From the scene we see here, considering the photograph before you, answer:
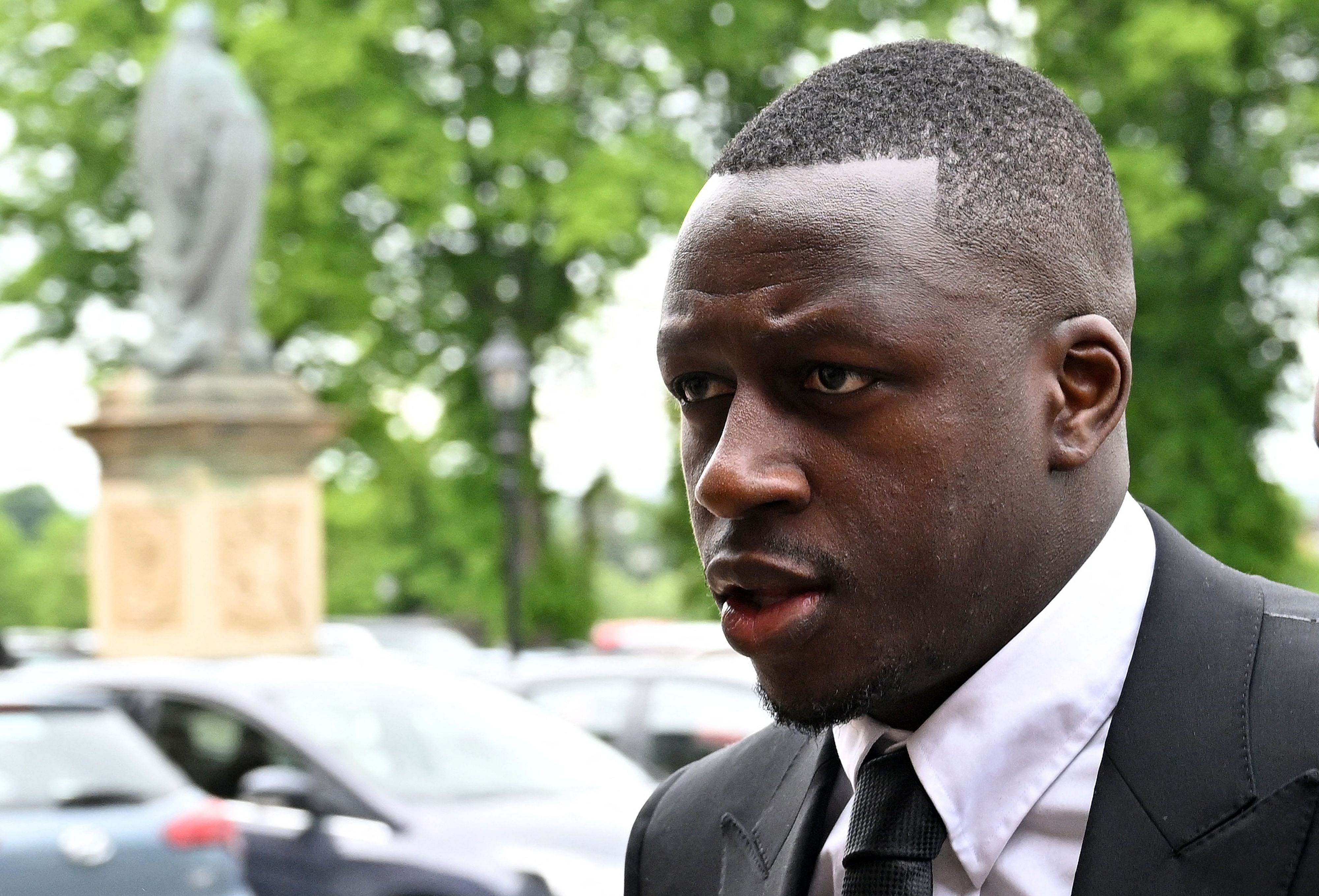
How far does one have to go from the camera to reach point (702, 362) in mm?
1686

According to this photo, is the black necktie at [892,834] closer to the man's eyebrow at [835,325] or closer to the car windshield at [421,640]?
the man's eyebrow at [835,325]

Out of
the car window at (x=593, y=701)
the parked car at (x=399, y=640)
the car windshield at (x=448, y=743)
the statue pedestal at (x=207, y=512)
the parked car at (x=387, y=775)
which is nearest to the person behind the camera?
the parked car at (x=387, y=775)

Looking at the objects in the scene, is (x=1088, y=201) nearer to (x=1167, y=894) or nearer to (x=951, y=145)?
(x=951, y=145)

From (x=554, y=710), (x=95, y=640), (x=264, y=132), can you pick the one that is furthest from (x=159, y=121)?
(x=554, y=710)

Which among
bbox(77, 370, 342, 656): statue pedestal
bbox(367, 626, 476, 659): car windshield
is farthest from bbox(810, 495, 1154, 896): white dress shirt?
bbox(367, 626, 476, 659): car windshield

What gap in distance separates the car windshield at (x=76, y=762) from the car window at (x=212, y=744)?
2.93 feet

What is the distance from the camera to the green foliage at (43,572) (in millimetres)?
60656

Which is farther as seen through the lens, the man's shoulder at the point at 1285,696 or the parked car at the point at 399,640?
the parked car at the point at 399,640

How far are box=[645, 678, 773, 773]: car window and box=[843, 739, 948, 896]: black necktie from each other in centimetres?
756

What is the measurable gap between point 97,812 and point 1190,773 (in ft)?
19.0

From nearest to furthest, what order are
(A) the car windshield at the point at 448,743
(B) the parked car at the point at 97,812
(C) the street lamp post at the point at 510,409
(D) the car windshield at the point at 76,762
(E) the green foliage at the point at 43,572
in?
(B) the parked car at the point at 97,812 → (D) the car windshield at the point at 76,762 → (A) the car windshield at the point at 448,743 → (C) the street lamp post at the point at 510,409 → (E) the green foliage at the point at 43,572

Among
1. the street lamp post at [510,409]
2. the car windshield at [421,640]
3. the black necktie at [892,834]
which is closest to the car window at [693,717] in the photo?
the black necktie at [892,834]

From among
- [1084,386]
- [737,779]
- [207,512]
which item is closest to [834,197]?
[1084,386]

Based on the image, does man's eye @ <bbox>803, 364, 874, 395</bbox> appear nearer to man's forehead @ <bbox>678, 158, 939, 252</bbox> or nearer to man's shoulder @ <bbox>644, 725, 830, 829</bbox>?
man's forehead @ <bbox>678, 158, 939, 252</bbox>
